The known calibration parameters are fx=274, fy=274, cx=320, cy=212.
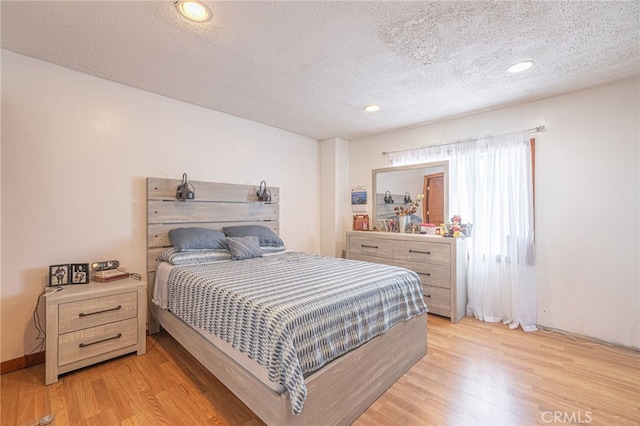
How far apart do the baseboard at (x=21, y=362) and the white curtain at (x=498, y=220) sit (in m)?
4.04

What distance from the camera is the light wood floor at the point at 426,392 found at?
157cm

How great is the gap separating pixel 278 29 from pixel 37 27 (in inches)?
60.5

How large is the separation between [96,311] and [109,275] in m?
0.31

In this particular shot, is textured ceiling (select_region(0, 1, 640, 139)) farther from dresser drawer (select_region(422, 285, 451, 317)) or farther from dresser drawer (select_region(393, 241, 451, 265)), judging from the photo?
dresser drawer (select_region(422, 285, 451, 317))

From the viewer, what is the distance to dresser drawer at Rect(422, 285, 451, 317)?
9.95ft

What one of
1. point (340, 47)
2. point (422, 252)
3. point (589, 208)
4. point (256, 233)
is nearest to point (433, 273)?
point (422, 252)

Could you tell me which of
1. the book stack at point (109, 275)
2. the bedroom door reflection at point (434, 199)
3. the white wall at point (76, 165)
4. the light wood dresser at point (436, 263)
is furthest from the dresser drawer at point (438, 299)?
the book stack at point (109, 275)

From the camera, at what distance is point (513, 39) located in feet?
5.92

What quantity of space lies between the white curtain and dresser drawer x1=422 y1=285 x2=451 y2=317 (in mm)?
355

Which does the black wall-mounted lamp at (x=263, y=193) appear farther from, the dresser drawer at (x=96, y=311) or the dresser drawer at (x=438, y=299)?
the dresser drawer at (x=438, y=299)

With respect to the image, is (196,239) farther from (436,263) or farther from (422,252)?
(436,263)

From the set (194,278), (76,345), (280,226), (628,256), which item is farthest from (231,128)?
(628,256)

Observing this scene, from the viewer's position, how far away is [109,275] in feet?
7.33

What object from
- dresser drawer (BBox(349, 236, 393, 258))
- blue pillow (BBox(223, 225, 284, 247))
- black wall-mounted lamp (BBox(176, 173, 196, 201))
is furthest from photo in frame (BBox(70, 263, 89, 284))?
dresser drawer (BBox(349, 236, 393, 258))
